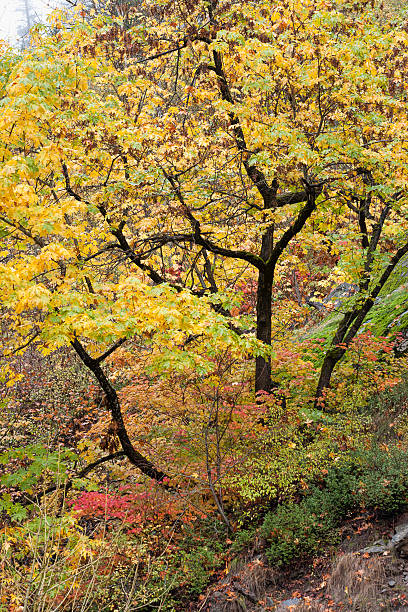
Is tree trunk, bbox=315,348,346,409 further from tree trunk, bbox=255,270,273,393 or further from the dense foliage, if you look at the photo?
tree trunk, bbox=255,270,273,393

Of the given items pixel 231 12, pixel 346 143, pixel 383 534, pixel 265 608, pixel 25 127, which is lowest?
pixel 265 608

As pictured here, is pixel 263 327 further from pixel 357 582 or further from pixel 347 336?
pixel 357 582

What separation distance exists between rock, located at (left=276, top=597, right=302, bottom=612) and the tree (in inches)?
107

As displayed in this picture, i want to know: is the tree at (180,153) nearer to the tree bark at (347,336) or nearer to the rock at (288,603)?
the tree bark at (347,336)

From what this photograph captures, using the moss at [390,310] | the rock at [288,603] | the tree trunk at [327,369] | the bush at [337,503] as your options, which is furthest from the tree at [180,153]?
the rock at [288,603]

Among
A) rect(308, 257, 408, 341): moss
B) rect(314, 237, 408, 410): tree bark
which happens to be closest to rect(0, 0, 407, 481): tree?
rect(314, 237, 408, 410): tree bark

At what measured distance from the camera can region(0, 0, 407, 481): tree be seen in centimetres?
510

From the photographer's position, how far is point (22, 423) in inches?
443

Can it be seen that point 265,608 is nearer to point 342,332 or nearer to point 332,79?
point 342,332

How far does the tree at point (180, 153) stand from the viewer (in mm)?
5098

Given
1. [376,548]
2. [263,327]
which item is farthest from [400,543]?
[263,327]

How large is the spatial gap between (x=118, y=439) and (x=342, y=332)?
14.6 ft

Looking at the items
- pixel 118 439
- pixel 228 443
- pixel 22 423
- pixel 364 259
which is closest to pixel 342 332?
pixel 364 259

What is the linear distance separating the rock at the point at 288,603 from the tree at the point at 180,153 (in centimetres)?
271
